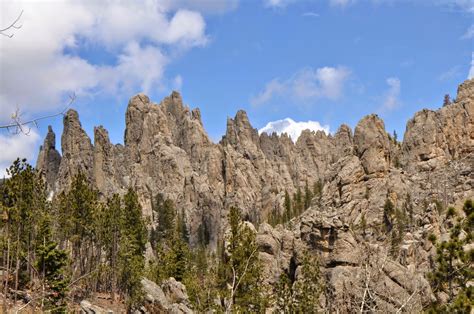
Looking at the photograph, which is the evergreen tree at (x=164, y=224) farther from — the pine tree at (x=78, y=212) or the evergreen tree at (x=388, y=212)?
the pine tree at (x=78, y=212)

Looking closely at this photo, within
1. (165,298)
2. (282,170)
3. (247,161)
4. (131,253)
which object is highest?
(247,161)

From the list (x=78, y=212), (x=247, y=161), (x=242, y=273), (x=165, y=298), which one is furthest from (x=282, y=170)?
(x=242, y=273)

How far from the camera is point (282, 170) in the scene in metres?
178

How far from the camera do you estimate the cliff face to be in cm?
5578

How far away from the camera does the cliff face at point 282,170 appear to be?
55781mm

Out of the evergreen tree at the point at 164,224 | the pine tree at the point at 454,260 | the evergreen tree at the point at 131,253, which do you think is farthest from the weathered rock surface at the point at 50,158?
the pine tree at the point at 454,260

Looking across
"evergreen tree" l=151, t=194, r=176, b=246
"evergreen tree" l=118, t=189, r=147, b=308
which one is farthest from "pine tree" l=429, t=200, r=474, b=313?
"evergreen tree" l=151, t=194, r=176, b=246

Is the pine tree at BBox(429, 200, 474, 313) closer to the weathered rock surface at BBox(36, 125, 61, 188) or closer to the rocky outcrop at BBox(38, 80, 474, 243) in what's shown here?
the rocky outcrop at BBox(38, 80, 474, 243)

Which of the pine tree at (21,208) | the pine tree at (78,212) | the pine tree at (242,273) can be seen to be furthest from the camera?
the pine tree at (78,212)

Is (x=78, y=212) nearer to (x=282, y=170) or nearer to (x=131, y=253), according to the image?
(x=131, y=253)

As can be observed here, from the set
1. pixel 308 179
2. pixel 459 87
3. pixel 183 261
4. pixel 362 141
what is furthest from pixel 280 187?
pixel 183 261

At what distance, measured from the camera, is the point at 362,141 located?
87250 mm

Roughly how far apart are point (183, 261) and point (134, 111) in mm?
109641

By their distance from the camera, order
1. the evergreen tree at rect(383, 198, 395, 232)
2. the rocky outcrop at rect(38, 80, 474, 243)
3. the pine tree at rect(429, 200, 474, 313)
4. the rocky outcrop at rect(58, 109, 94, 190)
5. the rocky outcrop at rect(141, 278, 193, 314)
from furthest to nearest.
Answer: the rocky outcrop at rect(58, 109, 94, 190), the rocky outcrop at rect(38, 80, 474, 243), the evergreen tree at rect(383, 198, 395, 232), the rocky outcrop at rect(141, 278, 193, 314), the pine tree at rect(429, 200, 474, 313)
